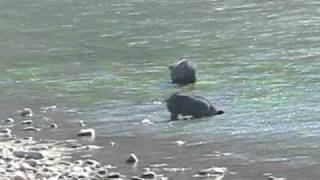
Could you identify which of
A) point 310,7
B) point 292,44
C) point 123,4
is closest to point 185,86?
point 292,44

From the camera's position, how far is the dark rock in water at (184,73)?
25125 millimetres

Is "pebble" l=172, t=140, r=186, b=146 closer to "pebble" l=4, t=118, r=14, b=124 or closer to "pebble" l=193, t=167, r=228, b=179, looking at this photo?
"pebble" l=193, t=167, r=228, b=179

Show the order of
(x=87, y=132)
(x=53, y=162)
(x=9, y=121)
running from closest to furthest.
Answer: (x=53, y=162)
(x=87, y=132)
(x=9, y=121)

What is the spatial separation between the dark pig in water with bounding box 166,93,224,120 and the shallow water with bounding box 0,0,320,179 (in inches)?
12.1

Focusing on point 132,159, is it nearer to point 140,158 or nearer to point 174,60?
point 140,158

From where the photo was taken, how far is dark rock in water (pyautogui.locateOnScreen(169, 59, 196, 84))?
25125mm

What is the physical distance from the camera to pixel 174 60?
2903cm

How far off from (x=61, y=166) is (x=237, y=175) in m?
2.85

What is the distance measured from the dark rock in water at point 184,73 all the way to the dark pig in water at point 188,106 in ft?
13.7

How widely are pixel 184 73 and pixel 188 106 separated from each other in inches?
174

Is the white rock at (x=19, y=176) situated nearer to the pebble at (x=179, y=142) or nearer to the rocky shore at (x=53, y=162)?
the rocky shore at (x=53, y=162)

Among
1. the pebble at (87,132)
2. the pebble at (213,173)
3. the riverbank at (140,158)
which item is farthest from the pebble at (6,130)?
the pebble at (213,173)

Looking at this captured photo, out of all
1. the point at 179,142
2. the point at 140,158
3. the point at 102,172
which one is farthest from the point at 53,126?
the point at 102,172

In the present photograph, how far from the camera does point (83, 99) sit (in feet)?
79.3
